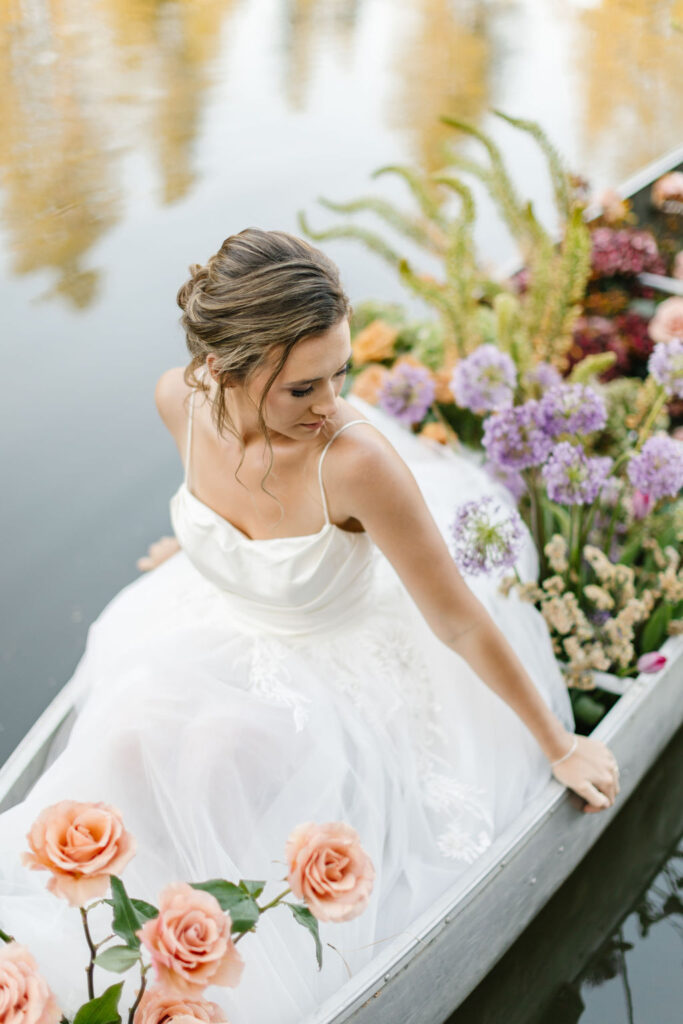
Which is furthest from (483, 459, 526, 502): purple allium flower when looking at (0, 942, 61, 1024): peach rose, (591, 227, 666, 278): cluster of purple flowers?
(591, 227, 666, 278): cluster of purple flowers

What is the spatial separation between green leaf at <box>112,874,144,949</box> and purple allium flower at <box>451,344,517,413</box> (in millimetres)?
1112

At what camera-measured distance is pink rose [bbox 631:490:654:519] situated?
6.00ft

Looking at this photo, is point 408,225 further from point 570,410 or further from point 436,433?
point 570,410

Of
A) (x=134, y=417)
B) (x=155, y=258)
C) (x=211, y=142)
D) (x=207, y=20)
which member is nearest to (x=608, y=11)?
(x=207, y=20)

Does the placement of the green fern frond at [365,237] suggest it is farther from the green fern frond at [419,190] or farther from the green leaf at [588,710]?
the green leaf at [588,710]

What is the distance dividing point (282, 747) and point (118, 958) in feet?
1.92

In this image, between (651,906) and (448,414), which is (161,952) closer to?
(651,906)

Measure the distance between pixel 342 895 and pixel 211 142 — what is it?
5.12 metres

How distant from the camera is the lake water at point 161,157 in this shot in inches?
119

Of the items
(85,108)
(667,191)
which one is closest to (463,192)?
(667,191)

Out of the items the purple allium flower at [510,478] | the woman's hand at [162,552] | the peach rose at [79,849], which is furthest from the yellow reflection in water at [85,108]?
the peach rose at [79,849]

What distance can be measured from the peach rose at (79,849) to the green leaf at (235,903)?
0.12 meters

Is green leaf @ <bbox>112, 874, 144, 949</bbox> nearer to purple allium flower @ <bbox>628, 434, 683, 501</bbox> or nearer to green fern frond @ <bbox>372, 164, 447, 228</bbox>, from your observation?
purple allium flower @ <bbox>628, 434, 683, 501</bbox>

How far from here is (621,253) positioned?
305 centimetres
